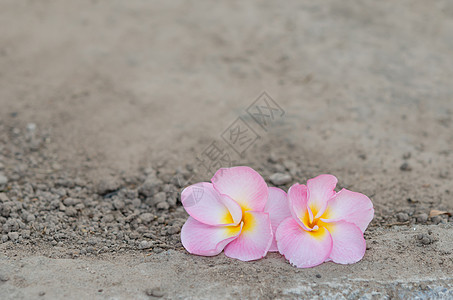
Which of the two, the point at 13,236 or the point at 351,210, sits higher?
the point at 351,210

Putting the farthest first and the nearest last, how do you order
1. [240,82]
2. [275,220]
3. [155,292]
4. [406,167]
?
[240,82], [406,167], [275,220], [155,292]

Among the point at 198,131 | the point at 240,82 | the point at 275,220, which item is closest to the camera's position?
the point at 275,220

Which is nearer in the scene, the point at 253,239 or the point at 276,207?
the point at 253,239

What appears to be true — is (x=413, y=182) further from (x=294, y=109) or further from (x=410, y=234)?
(x=294, y=109)

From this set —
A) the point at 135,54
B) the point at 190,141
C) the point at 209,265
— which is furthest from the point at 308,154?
the point at 135,54

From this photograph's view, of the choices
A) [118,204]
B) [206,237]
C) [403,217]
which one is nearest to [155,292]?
[206,237]

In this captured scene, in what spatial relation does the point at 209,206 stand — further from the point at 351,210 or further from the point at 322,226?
the point at 351,210
